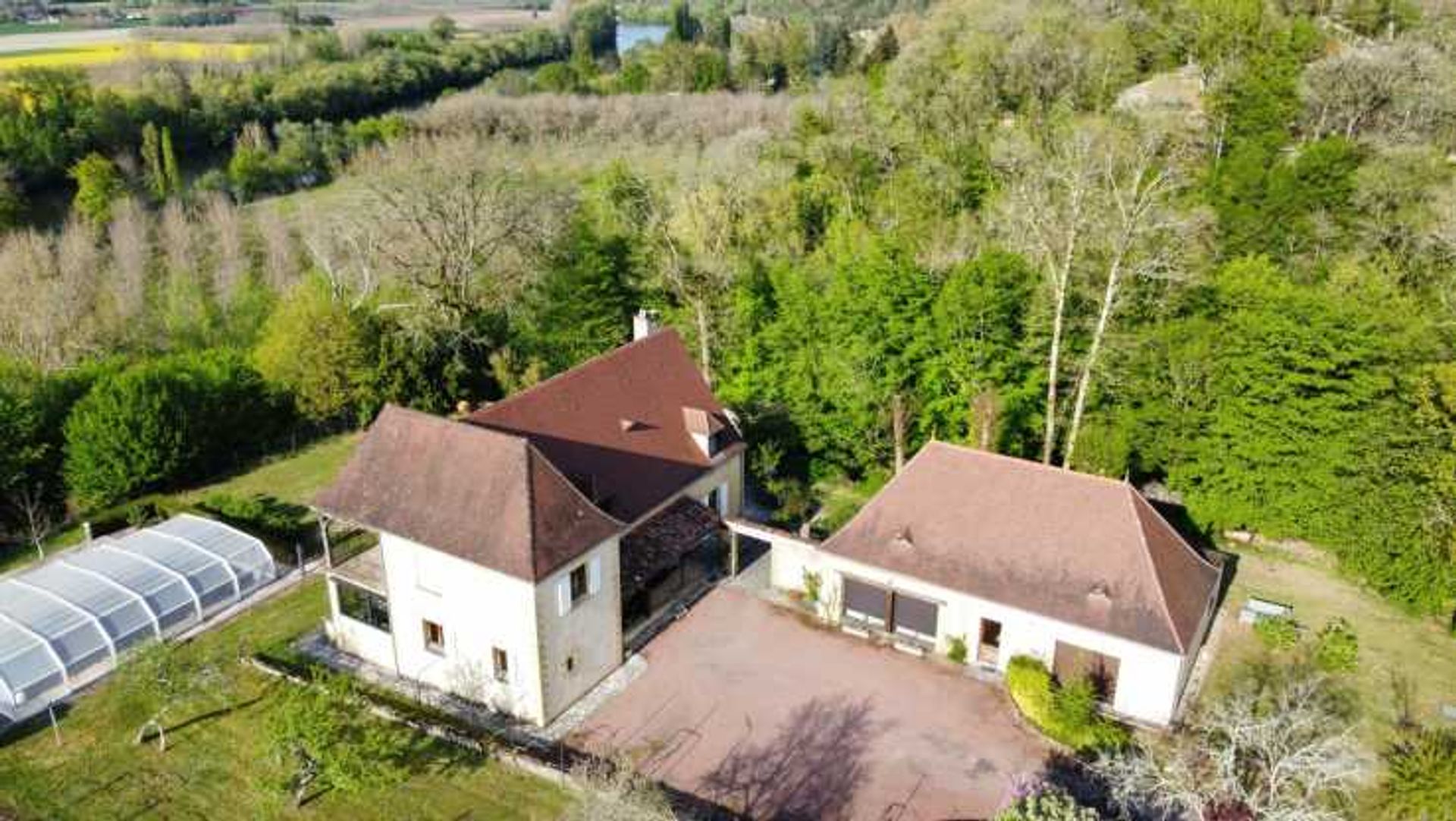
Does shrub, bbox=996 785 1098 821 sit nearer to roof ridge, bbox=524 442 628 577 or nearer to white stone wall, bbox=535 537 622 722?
white stone wall, bbox=535 537 622 722

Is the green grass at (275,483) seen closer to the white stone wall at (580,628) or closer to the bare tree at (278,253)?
the bare tree at (278,253)

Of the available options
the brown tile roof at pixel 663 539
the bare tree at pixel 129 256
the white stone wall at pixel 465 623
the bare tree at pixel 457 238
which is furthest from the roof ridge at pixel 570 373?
the bare tree at pixel 129 256

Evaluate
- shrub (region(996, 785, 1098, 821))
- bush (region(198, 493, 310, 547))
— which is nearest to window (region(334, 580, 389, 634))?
bush (region(198, 493, 310, 547))

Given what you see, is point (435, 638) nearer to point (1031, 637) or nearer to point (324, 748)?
point (324, 748)

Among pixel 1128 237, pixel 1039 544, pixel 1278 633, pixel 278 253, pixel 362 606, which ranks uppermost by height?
pixel 1128 237

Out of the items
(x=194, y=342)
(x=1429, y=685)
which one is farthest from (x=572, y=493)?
(x=194, y=342)

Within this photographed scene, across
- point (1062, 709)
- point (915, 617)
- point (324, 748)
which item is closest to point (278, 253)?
point (324, 748)
